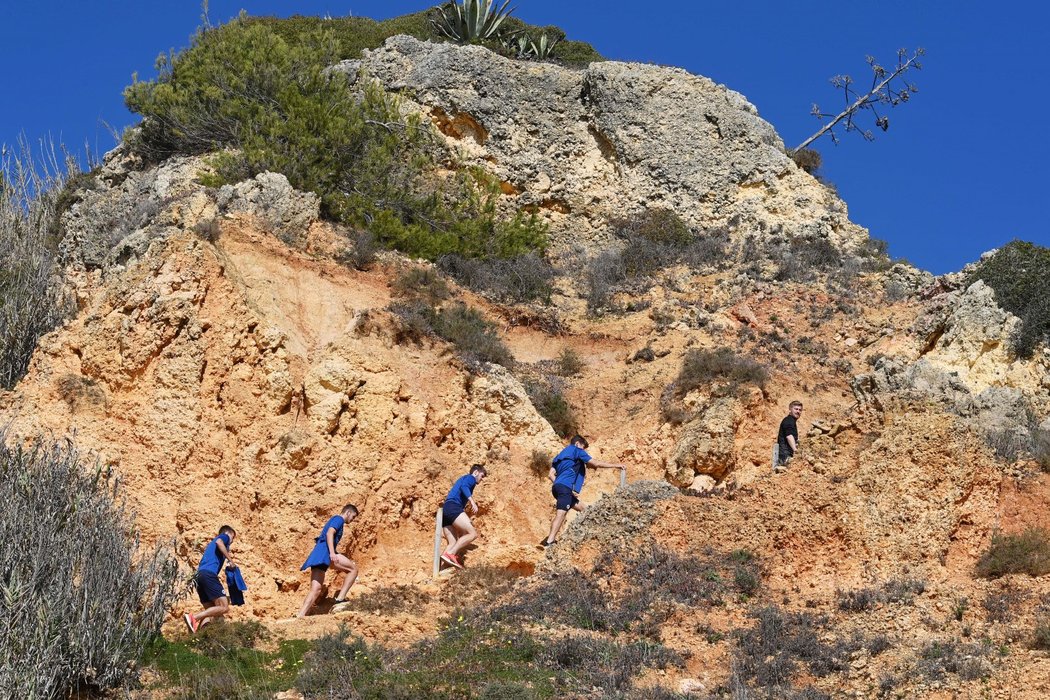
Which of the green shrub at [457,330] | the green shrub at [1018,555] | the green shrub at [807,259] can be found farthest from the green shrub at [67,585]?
the green shrub at [807,259]

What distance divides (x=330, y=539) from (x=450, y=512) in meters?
1.44

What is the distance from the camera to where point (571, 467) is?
45.2 ft

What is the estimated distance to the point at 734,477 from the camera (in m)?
15.6

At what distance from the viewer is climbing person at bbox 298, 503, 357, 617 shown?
1260 cm

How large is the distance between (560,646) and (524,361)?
8051 mm

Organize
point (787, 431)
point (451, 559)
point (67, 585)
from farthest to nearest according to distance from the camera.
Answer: point (787, 431) → point (451, 559) → point (67, 585)

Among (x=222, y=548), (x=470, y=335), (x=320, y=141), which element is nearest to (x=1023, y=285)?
(x=470, y=335)

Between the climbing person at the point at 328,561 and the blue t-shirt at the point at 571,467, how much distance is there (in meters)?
2.29

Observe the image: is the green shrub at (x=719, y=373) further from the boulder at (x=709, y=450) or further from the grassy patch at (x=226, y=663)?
the grassy patch at (x=226, y=663)

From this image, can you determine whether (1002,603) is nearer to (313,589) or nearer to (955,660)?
(955,660)

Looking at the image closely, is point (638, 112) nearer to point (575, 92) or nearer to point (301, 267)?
point (575, 92)

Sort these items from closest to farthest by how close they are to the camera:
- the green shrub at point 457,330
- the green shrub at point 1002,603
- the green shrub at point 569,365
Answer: the green shrub at point 1002,603 → the green shrub at point 457,330 → the green shrub at point 569,365

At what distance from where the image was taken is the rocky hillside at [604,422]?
11.6m

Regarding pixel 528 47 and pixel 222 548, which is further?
pixel 528 47
